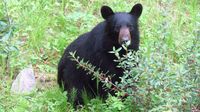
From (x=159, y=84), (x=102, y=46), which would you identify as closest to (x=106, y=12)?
(x=102, y=46)

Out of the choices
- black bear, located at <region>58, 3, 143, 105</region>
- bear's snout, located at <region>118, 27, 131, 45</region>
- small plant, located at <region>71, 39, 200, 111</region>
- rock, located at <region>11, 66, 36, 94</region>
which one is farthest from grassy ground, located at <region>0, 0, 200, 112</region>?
small plant, located at <region>71, 39, 200, 111</region>

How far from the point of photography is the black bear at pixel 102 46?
562 cm

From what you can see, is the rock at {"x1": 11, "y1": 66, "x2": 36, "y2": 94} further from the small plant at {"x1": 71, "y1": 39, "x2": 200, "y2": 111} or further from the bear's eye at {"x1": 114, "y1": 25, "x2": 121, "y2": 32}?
the small plant at {"x1": 71, "y1": 39, "x2": 200, "y2": 111}

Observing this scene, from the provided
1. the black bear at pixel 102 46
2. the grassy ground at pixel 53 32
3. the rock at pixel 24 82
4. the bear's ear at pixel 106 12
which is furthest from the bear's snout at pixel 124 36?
the rock at pixel 24 82

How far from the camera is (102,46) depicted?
5.68 m

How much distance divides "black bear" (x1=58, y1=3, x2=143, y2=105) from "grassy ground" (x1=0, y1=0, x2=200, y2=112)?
0.87 ft

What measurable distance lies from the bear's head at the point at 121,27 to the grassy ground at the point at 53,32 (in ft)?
1.02

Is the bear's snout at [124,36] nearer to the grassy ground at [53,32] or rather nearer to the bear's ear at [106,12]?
the bear's ear at [106,12]

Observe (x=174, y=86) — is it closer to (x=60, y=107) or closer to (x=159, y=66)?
(x=159, y=66)

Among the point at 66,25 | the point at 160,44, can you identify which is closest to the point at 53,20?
the point at 66,25

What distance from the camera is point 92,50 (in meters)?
5.82

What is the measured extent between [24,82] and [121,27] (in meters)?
1.40

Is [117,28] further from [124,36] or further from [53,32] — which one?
[53,32]

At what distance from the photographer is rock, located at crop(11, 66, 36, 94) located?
234 inches
